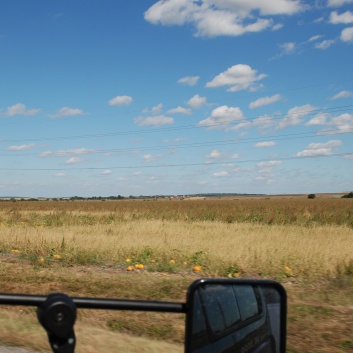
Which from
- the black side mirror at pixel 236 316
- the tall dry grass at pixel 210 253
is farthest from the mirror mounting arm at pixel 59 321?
the tall dry grass at pixel 210 253

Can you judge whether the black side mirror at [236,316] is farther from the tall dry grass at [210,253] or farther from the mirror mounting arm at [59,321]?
the tall dry grass at [210,253]

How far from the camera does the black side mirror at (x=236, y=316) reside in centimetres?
198

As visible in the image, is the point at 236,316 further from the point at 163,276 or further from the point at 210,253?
the point at 210,253

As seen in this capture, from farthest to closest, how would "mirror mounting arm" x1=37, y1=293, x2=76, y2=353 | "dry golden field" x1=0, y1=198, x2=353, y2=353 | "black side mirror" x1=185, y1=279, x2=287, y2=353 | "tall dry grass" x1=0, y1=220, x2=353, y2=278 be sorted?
1. "tall dry grass" x1=0, y1=220, x2=353, y2=278
2. "dry golden field" x1=0, y1=198, x2=353, y2=353
3. "black side mirror" x1=185, y1=279, x2=287, y2=353
4. "mirror mounting arm" x1=37, y1=293, x2=76, y2=353

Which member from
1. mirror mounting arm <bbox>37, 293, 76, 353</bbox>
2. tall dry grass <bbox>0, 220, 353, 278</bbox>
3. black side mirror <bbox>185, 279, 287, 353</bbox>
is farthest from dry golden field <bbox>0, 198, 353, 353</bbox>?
mirror mounting arm <bbox>37, 293, 76, 353</bbox>

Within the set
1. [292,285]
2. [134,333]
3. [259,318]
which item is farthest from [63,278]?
[259,318]

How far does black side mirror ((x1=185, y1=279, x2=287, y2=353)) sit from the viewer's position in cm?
198

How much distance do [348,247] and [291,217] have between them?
1472 cm

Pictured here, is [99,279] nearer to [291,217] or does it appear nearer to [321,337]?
[321,337]

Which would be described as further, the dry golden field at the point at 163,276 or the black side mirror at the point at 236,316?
the dry golden field at the point at 163,276

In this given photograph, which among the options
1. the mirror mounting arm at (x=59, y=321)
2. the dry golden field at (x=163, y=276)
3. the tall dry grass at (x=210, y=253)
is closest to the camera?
the mirror mounting arm at (x=59, y=321)

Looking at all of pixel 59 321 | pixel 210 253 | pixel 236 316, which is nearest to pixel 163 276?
pixel 210 253

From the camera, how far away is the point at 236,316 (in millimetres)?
2158

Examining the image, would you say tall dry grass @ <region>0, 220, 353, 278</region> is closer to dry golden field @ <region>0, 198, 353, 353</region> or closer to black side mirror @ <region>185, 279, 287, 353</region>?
dry golden field @ <region>0, 198, 353, 353</region>
